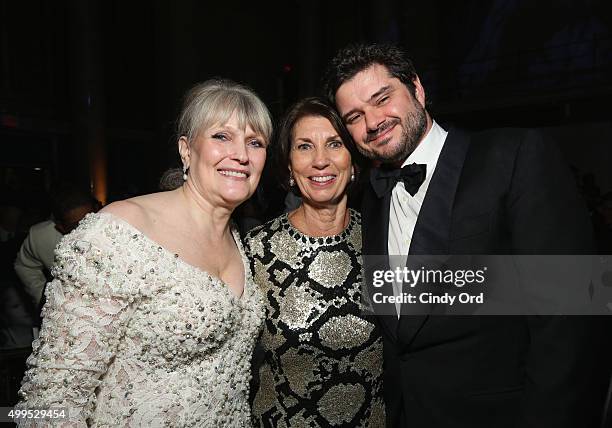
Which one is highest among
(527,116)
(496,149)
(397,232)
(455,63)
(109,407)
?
(455,63)

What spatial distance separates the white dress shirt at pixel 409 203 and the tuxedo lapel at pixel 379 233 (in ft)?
0.10

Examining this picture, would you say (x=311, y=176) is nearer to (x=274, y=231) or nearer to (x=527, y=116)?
(x=274, y=231)

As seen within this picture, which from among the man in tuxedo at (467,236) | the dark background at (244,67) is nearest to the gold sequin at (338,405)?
the man in tuxedo at (467,236)

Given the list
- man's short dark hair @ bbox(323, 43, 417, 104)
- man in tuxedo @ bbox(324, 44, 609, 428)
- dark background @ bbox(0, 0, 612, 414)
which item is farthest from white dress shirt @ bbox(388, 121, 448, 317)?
dark background @ bbox(0, 0, 612, 414)

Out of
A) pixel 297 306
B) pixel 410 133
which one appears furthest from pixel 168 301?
pixel 410 133

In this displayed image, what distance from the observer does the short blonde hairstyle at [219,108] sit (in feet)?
5.74

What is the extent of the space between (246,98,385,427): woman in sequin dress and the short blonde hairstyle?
1.75 feet

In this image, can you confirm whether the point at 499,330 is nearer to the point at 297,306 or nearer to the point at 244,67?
the point at 297,306

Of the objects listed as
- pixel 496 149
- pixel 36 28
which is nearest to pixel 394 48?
pixel 496 149

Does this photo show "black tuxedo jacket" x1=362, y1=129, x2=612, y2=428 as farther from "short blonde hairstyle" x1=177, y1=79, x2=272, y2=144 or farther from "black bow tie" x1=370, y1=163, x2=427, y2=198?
"short blonde hairstyle" x1=177, y1=79, x2=272, y2=144

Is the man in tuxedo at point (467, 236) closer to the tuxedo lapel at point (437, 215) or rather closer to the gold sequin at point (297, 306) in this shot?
the tuxedo lapel at point (437, 215)

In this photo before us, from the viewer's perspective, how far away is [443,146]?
168cm

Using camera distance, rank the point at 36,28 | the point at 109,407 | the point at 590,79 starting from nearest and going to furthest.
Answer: the point at 109,407, the point at 590,79, the point at 36,28

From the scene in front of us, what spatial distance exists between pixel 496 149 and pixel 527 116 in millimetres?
8517
